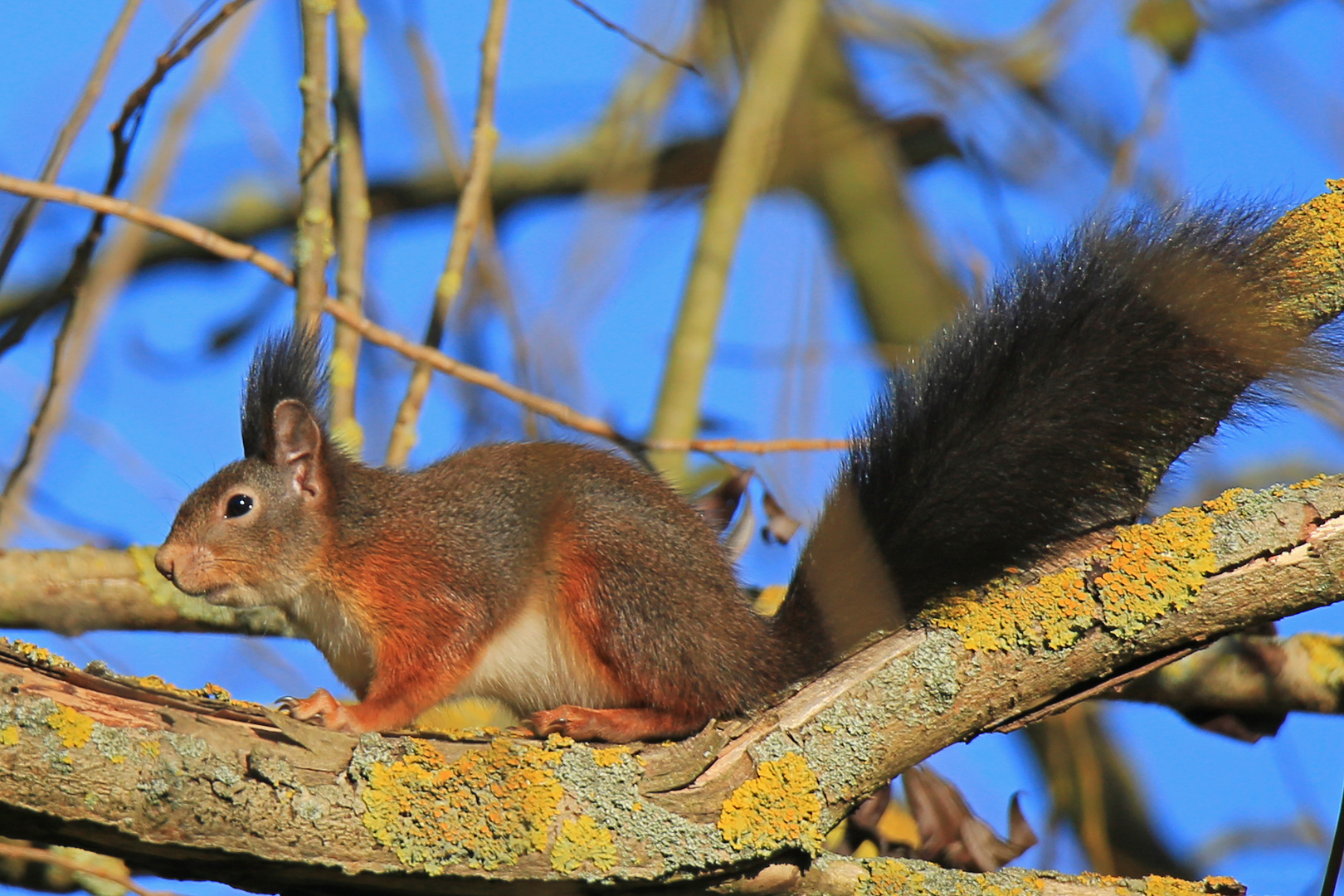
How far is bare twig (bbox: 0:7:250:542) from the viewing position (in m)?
2.65

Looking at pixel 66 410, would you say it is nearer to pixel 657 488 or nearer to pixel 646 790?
pixel 657 488

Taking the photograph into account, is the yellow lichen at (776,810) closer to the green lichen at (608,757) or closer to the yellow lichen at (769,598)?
the green lichen at (608,757)

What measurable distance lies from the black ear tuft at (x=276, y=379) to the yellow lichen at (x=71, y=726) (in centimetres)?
126

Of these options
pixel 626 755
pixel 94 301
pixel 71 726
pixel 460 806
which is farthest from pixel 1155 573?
pixel 94 301

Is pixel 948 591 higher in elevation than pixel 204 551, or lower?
lower

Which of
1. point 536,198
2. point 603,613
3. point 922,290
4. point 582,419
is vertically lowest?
point 603,613

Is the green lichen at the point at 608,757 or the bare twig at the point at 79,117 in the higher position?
the bare twig at the point at 79,117

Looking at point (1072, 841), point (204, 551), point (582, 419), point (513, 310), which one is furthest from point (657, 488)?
point (1072, 841)

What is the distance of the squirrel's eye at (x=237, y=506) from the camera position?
9.52 ft

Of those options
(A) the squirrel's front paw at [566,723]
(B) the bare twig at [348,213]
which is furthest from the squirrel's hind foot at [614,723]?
(B) the bare twig at [348,213]

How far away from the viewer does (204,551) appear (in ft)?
9.25

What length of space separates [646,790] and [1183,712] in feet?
5.28

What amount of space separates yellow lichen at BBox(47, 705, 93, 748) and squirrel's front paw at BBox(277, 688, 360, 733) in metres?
0.66

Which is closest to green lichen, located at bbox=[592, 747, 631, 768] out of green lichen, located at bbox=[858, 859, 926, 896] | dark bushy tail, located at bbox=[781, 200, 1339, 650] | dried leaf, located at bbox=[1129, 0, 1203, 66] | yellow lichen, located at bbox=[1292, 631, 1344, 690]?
green lichen, located at bbox=[858, 859, 926, 896]
